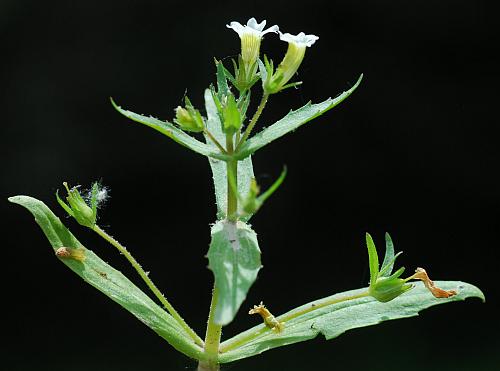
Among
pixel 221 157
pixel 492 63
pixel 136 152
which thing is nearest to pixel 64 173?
pixel 136 152

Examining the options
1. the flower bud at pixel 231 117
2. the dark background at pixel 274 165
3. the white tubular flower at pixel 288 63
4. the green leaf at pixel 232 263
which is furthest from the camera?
the dark background at pixel 274 165

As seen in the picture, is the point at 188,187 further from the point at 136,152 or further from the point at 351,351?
the point at 351,351

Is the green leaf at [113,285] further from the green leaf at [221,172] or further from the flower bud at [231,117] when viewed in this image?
the flower bud at [231,117]

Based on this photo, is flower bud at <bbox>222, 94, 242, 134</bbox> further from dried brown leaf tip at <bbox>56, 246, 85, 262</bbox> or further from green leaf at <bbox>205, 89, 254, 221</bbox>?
dried brown leaf tip at <bbox>56, 246, 85, 262</bbox>

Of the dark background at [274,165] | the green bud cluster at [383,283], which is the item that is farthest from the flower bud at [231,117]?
the dark background at [274,165]

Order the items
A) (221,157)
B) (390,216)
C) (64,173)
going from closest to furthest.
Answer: (221,157) < (64,173) < (390,216)

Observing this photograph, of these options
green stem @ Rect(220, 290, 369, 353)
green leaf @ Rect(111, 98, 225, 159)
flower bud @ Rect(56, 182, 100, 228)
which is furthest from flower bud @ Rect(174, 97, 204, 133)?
green stem @ Rect(220, 290, 369, 353)
